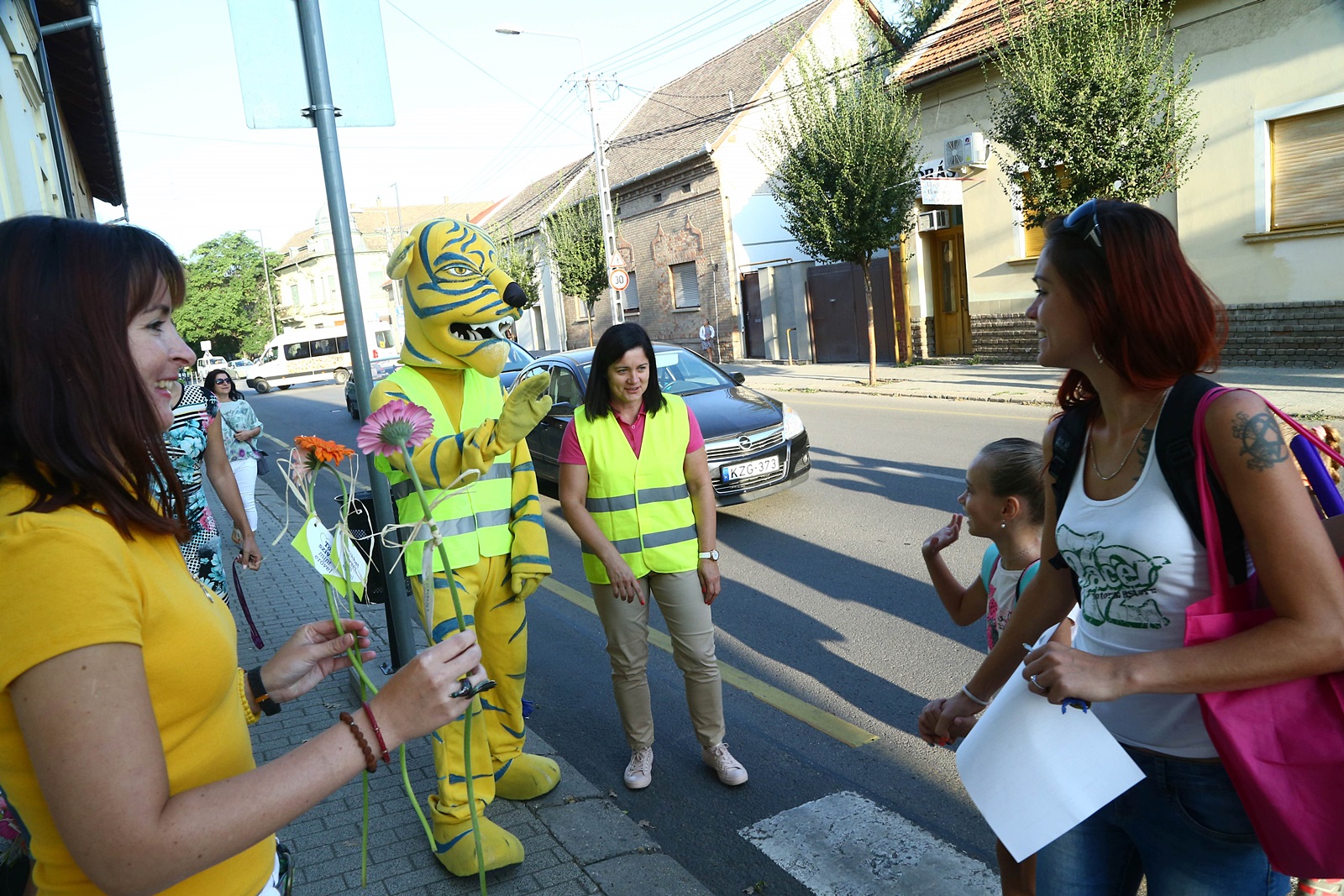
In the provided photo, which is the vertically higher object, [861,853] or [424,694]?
[424,694]

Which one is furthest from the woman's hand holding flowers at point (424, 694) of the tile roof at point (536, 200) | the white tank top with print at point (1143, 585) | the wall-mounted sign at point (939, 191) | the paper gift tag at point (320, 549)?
the tile roof at point (536, 200)

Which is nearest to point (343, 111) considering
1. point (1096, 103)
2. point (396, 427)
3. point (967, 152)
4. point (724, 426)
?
point (396, 427)

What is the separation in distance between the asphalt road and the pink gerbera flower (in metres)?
1.83

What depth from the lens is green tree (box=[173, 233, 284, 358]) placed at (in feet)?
181

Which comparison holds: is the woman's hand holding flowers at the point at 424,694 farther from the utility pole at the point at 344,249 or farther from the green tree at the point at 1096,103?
the green tree at the point at 1096,103

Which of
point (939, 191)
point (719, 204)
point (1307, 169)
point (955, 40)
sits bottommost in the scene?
point (1307, 169)

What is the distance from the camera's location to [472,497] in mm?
3328

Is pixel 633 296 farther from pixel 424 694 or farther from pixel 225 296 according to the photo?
pixel 225 296

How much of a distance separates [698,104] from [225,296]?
127 ft

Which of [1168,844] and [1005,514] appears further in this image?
[1005,514]

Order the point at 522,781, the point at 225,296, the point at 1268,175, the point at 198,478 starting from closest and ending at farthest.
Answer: the point at 522,781, the point at 198,478, the point at 1268,175, the point at 225,296

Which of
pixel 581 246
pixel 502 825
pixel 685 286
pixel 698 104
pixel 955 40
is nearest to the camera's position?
pixel 502 825

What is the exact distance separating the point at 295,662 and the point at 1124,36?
45.9ft

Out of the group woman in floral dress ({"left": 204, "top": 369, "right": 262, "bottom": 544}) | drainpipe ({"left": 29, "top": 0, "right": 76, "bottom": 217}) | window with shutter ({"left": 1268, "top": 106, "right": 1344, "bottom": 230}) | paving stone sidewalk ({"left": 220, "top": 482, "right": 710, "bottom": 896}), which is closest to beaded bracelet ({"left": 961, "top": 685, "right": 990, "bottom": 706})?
paving stone sidewalk ({"left": 220, "top": 482, "right": 710, "bottom": 896})
